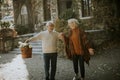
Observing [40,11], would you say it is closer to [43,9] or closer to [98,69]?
[43,9]

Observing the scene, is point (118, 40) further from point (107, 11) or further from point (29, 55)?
point (29, 55)

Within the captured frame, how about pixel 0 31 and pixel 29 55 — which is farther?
pixel 0 31

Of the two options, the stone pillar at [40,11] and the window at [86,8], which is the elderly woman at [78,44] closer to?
the window at [86,8]

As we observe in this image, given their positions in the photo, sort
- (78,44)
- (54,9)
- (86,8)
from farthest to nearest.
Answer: (54,9)
(86,8)
(78,44)

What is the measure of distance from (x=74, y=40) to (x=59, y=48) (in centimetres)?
615

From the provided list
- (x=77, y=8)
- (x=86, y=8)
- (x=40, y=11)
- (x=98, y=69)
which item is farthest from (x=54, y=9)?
(x=98, y=69)

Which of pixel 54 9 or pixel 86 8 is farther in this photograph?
Answer: pixel 54 9

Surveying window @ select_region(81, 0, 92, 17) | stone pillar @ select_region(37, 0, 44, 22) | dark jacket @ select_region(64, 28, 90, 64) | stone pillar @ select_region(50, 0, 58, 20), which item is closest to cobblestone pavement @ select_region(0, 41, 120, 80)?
dark jacket @ select_region(64, 28, 90, 64)

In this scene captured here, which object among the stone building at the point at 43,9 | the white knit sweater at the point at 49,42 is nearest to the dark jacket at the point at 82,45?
the white knit sweater at the point at 49,42

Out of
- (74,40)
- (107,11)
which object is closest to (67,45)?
(74,40)

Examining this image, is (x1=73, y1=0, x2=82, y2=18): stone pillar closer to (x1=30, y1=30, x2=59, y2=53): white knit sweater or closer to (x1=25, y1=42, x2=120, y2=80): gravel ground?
(x1=25, y1=42, x2=120, y2=80): gravel ground

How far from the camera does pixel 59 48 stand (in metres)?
13.6

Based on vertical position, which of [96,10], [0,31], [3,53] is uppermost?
[96,10]

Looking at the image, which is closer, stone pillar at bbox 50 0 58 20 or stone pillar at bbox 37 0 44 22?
stone pillar at bbox 50 0 58 20
